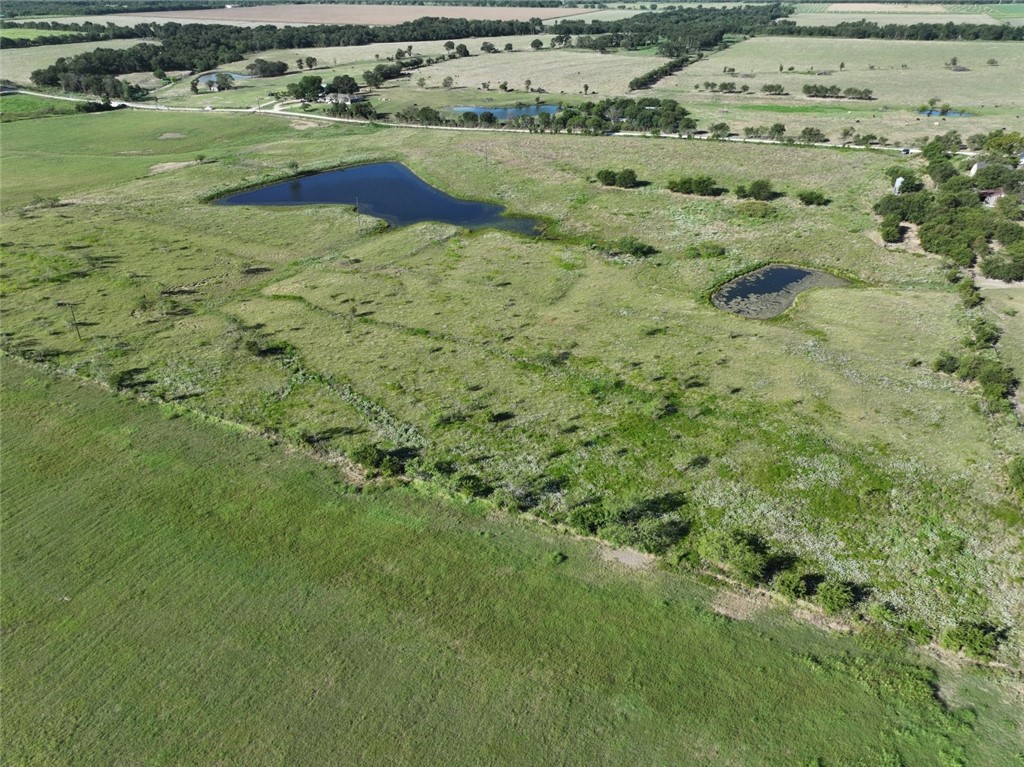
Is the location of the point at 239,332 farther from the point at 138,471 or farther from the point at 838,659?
the point at 838,659

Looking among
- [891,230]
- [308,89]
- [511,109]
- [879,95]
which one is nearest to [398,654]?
[891,230]

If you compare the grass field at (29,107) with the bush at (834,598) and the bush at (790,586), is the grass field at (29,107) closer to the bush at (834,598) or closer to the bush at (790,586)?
the bush at (790,586)

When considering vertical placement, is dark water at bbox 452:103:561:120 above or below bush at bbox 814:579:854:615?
above

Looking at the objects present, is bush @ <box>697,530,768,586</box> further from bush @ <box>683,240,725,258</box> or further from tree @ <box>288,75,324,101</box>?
tree @ <box>288,75,324,101</box>

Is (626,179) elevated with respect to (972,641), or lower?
elevated

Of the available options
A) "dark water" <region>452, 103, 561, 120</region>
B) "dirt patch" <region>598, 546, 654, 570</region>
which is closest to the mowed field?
"dark water" <region>452, 103, 561, 120</region>

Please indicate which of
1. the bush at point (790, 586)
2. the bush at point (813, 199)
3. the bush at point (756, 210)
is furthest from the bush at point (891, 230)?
the bush at point (790, 586)

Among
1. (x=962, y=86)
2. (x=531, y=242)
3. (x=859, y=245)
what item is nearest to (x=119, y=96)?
(x=531, y=242)

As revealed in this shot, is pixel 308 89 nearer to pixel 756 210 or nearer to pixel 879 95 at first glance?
pixel 756 210
